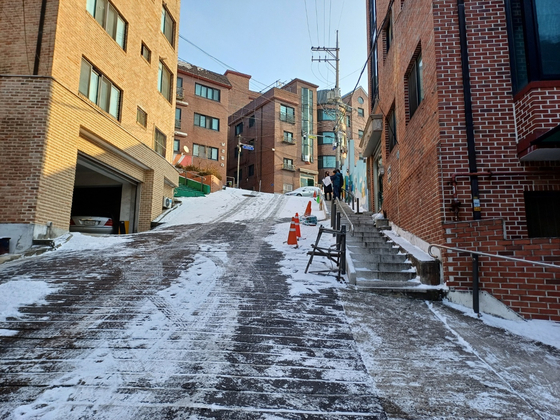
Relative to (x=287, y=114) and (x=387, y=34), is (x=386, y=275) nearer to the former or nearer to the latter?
(x=387, y=34)

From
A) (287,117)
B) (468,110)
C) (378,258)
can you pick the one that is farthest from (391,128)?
(287,117)

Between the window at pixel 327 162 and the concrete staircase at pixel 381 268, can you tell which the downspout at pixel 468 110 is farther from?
the window at pixel 327 162

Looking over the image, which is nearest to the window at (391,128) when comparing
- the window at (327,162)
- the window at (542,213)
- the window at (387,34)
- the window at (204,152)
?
the window at (387,34)

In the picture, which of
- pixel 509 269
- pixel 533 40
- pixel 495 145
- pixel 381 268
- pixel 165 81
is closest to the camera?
pixel 509 269

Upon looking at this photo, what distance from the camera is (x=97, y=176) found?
15367mm

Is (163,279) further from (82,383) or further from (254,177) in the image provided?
(254,177)

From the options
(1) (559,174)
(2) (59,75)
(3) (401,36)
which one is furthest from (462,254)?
(2) (59,75)

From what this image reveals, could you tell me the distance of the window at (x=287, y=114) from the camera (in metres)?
40.7

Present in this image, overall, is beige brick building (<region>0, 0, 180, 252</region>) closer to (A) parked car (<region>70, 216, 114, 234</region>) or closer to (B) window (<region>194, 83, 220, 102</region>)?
(A) parked car (<region>70, 216, 114, 234</region>)

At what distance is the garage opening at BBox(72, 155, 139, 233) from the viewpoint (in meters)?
14.0

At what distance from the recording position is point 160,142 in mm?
18141

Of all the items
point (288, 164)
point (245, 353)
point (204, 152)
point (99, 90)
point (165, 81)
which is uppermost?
point (288, 164)

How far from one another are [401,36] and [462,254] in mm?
6640

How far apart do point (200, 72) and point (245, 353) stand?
36.0 meters
